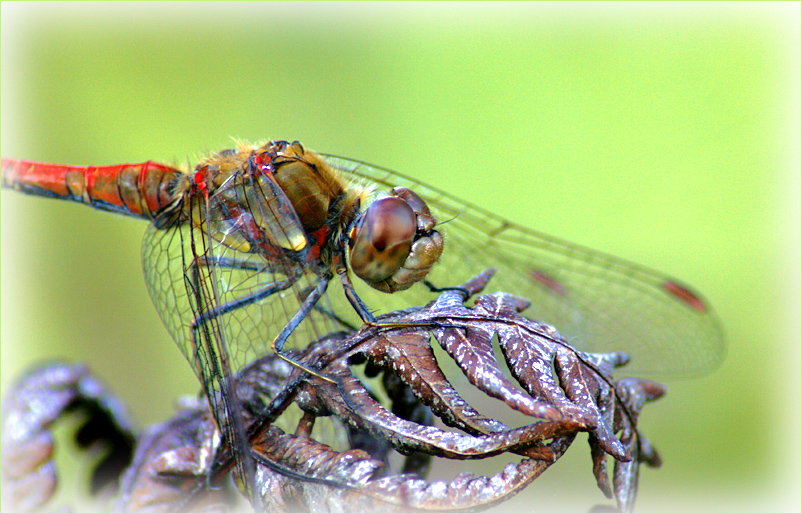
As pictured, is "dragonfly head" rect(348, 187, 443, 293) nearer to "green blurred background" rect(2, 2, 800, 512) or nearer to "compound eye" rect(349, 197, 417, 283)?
"compound eye" rect(349, 197, 417, 283)

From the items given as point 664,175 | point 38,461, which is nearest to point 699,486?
point 664,175

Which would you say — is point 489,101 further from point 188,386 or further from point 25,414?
point 25,414

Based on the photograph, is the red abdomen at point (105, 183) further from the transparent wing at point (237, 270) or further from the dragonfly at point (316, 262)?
the transparent wing at point (237, 270)

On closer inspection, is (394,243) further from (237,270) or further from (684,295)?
(684,295)

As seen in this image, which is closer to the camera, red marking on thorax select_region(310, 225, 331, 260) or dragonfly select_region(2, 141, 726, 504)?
dragonfly select_region(2, 141, 726, 504)

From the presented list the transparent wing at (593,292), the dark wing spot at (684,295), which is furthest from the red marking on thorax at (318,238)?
the dark wing spot at (684,295)

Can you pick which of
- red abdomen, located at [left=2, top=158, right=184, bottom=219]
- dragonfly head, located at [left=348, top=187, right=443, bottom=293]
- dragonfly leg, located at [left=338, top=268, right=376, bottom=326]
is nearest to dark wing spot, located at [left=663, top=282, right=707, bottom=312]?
dragonfly head, located at [left=348, top=187, right=443, bottom=293]

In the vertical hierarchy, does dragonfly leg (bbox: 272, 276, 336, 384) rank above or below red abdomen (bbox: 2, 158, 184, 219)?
below
